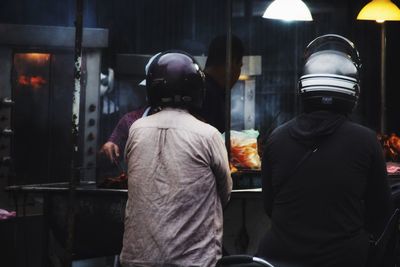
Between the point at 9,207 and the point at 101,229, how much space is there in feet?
10.1

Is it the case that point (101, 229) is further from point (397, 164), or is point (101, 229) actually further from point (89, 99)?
point (89, 99)

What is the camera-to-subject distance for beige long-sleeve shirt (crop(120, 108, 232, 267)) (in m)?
4.42

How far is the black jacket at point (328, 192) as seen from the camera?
13.1ft

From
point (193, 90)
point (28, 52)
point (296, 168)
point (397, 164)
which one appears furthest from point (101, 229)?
point (28, 52)

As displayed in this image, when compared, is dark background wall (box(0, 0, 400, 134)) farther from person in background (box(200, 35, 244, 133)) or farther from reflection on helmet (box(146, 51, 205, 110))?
reflection on helmet (box(146, 51, 205, 110))

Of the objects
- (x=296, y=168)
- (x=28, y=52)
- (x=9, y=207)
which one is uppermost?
(x=28, y=52)

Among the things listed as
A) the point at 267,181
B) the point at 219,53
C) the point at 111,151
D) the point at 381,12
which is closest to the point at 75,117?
the point at 111,151

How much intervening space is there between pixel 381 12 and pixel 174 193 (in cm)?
538

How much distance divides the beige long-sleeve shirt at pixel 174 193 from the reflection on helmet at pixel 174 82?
0.40ft

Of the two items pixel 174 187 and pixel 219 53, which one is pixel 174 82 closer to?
pixel 174 187

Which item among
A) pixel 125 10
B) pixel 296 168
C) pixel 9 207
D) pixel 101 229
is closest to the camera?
pixel 296 168

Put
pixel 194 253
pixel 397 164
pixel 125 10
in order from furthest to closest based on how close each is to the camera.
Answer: pixel 125 10, pixel 397 164, pixel 194 253

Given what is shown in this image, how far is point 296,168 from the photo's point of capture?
13.4 ft

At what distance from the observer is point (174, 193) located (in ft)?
14.5
